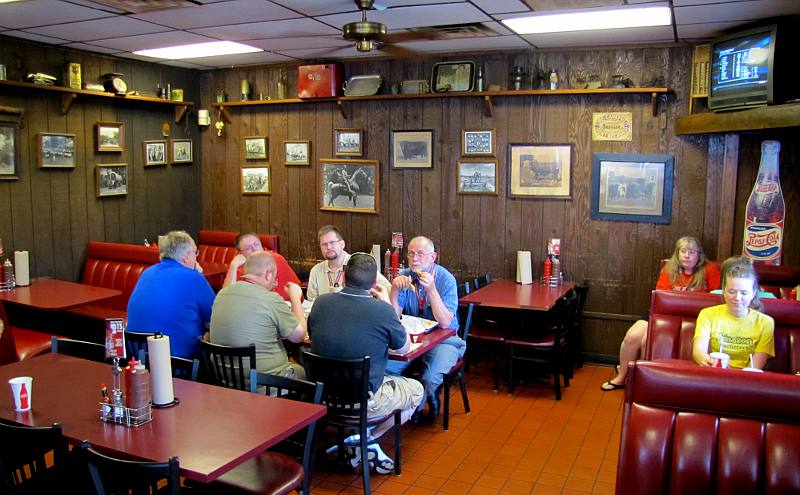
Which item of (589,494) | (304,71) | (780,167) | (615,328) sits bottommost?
(589,494)

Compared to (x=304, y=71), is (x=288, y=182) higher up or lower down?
lower down

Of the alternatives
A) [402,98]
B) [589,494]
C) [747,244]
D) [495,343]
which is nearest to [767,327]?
[589,494]

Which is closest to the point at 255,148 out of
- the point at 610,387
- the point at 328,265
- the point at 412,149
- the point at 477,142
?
the point at 412,149

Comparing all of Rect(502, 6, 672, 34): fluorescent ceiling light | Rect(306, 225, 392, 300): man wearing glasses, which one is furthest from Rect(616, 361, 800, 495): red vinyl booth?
Rect(502, 6, 672, 34): fluorescent ceiling light

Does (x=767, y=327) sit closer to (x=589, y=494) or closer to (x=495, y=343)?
(x=589, y=494)

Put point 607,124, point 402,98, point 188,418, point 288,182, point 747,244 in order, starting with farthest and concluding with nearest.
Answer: point 288,182, point 402,98, point 607,124, point 747,244, point 188,418

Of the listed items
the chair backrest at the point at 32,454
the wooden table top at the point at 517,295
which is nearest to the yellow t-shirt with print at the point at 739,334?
the wooden table top at the point at 517,295

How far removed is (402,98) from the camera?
7082 millimetres

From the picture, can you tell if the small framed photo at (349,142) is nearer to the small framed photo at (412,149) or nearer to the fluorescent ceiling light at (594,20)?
the small framed photo at (412,149)

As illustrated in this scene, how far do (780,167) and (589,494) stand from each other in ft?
11.1

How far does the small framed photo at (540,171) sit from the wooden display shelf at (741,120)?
3.43ft

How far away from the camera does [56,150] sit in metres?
6.62

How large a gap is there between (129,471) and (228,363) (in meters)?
1.60

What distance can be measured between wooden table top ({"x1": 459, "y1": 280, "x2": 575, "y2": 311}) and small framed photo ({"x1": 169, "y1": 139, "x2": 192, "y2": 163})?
3989 mm
